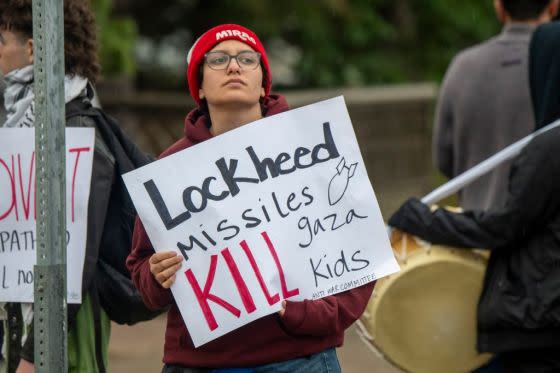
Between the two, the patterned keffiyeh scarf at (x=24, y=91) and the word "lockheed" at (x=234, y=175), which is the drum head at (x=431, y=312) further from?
the patterned keffiyeh scarf at (x=24, y=91)

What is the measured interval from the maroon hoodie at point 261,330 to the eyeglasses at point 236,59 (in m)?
0.19

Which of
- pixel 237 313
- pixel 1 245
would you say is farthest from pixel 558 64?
pixel 1 245

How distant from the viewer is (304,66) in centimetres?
1382

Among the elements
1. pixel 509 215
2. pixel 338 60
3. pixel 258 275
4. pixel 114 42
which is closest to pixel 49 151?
pixel 258 275

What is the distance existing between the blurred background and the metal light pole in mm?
7159

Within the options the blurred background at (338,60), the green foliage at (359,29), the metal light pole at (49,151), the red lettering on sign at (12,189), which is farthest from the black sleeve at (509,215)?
the green foliage at (359,29)

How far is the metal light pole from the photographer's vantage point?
11.0ft

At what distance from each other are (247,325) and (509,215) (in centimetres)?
117

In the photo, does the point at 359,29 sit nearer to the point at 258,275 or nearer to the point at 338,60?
the point at 338,60

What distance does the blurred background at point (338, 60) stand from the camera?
11.6 meters


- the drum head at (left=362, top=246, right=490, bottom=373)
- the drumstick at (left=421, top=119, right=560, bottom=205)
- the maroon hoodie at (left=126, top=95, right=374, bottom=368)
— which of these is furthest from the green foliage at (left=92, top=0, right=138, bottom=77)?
the maroon hoodie at (left=126, top=95, right=374, bottom=368)

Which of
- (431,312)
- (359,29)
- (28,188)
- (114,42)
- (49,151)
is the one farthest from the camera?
(359,29)

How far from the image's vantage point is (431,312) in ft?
15.1

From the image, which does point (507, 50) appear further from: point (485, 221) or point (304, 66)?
point (304, 66)
